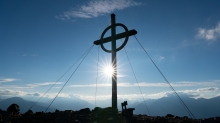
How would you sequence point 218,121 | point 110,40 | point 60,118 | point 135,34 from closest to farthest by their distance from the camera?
point 218,121
point 60,118
point 135,34
point 110,40

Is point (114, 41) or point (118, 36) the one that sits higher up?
point (118, 36)

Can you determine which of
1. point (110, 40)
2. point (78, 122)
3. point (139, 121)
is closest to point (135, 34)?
point (110, 40)

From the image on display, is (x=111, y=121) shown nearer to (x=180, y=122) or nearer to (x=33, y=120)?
(x=180, y=122)

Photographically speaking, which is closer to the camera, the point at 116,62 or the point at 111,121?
the point at 111,121

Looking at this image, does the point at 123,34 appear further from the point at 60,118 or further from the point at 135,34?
the point at 60,118

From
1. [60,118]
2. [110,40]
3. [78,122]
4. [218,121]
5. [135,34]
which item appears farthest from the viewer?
[110,40]

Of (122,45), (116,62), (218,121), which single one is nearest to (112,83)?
(116,62)

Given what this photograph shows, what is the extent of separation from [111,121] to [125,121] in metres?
1.09

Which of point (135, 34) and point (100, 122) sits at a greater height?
point (135, 34)

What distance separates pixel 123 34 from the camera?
17.4 m

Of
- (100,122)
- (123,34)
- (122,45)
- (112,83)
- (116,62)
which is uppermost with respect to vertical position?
(123,34)

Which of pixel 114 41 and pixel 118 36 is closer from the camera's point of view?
pixel 118 36

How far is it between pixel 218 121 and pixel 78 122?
371 inches

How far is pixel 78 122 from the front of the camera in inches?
473
